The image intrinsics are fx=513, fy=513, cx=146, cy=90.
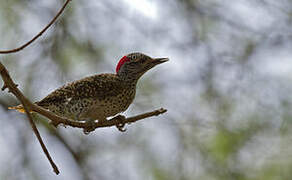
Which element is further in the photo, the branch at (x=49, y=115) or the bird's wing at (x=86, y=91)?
the bird's wing at (x=86, y=91)

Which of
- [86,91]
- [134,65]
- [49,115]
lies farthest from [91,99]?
[49,115]

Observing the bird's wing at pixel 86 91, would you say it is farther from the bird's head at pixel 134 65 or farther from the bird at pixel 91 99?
the bird's head at pixel 134 65

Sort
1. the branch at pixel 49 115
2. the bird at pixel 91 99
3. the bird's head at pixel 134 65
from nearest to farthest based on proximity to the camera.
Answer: the branch at pixel 49 115 < the bird at pixel 91 99 < the bird's head at pixel 134 65

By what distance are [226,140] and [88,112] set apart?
321cm

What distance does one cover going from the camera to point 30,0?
815cm

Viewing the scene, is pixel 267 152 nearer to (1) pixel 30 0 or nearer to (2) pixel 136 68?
(2) pixel 136 68

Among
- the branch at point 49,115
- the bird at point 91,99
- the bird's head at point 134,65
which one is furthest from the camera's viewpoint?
the bird's head at point 134,65

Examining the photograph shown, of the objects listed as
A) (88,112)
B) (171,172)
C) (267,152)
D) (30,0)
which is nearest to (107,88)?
(88,112)

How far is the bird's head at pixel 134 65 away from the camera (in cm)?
507

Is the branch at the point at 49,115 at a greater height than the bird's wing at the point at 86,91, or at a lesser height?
greater

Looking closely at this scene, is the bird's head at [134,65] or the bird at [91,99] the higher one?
the bird's head at [134,65]

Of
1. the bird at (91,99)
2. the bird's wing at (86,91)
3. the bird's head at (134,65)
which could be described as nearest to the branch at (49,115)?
the bird at (91,99)

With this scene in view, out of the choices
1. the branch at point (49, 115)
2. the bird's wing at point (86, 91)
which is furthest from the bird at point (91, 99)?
the branch at point (49, 115)

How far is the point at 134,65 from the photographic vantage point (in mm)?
5137
